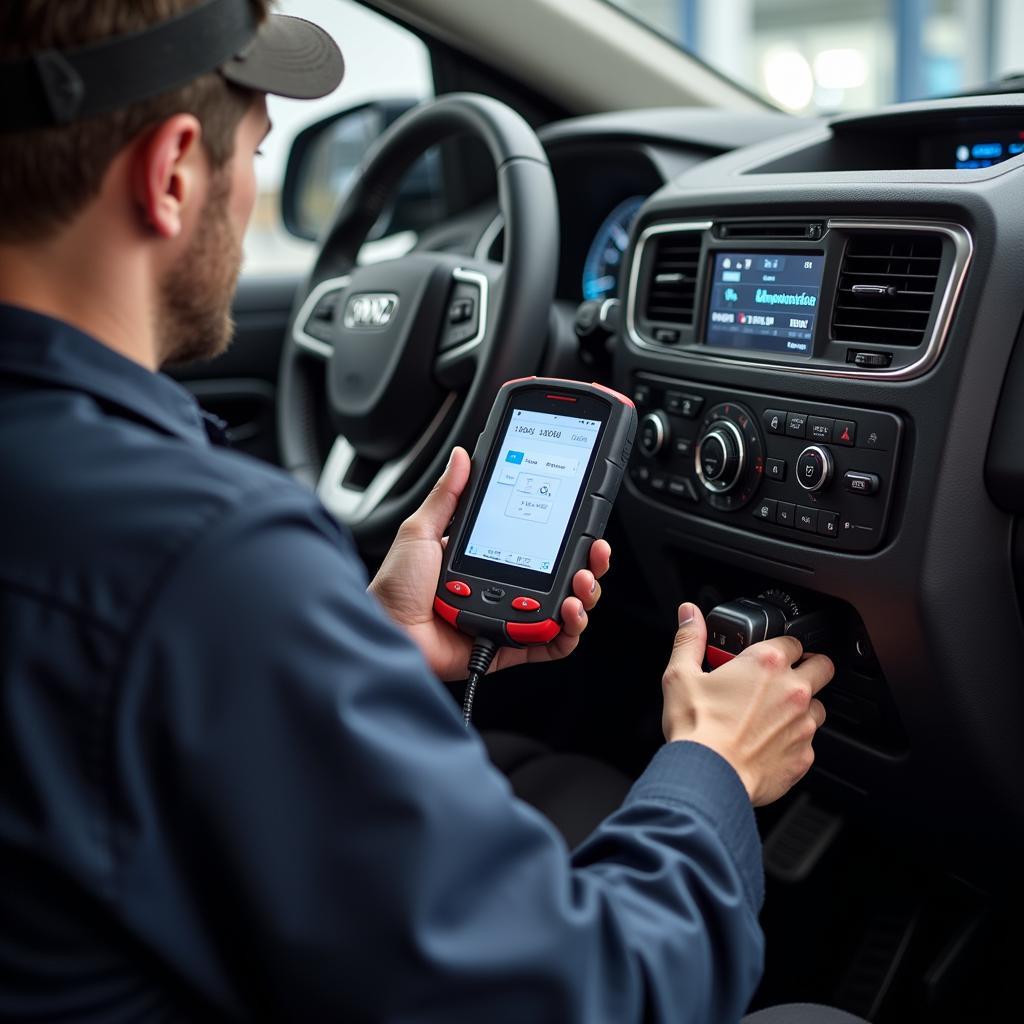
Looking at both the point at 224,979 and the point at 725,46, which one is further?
the point at 725,46

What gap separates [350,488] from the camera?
1.77 meters

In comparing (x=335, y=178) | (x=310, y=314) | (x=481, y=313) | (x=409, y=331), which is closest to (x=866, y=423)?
(x=481, y=313)

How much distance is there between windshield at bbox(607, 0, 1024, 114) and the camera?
653cm

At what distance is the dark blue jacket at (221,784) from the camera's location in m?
0.55

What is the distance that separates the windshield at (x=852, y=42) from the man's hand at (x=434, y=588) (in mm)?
3498

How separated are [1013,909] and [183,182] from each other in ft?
4.41

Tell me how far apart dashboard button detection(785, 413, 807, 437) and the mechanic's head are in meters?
0.67

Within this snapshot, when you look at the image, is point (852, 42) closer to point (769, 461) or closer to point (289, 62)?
point (769, 461)

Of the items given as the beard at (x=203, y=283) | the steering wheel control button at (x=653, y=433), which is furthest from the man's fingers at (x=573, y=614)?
the beard at (x=203, y=283)

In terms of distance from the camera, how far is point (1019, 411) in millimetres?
1110

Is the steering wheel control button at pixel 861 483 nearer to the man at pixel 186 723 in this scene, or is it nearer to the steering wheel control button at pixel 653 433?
the steering wheel control button at pixel 653 433

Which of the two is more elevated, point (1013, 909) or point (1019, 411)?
point (1019, 411)

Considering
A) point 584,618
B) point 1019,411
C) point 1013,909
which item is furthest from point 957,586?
point 1013,909

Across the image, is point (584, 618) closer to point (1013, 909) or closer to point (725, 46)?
point (1013, 909)
